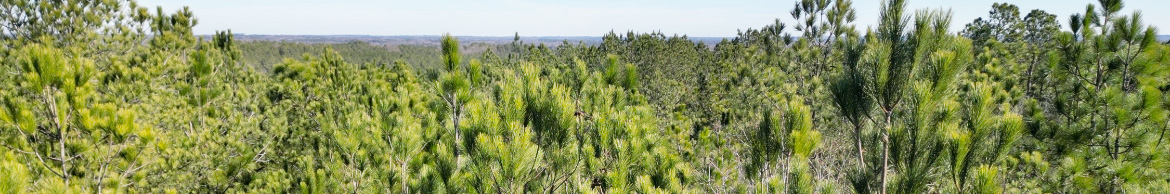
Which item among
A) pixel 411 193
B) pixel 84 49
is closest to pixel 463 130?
pixel 411 193

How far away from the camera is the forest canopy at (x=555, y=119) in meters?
3.25

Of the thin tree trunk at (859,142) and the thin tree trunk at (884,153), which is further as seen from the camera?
the thin tree trunk at (859,142)

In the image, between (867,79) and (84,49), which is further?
(84,49)

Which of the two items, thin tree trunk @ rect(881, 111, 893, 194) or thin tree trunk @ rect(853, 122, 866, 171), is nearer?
thin tree trunk @ rect(881, 111, 893, 194)

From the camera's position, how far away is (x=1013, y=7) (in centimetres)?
2352

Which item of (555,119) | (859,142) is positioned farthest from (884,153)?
(555,119)

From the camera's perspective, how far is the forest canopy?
3250 millimetres

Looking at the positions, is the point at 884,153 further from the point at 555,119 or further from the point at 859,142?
the point at 555,119

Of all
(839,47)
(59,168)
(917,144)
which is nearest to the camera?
(917,144)

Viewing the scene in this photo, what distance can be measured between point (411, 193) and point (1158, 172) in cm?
758

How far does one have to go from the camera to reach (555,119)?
145 inches

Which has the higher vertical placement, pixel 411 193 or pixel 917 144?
pixel 917 144

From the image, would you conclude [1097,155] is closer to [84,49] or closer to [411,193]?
[411,193]

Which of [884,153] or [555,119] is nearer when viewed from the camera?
[884,153]
